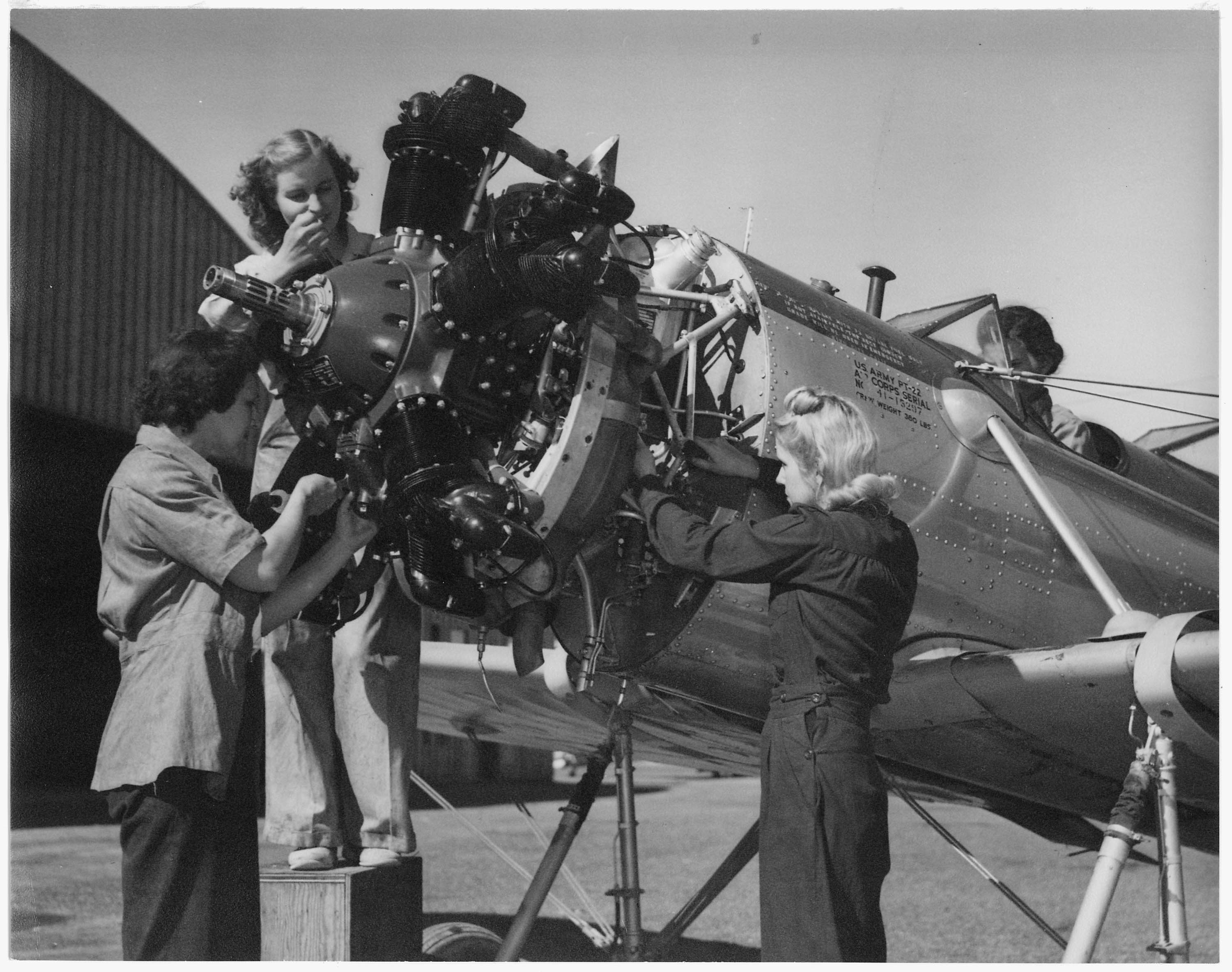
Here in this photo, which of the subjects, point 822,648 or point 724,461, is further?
point 724,461

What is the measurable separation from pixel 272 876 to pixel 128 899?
0.55 meters

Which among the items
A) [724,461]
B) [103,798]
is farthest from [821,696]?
[103,798]

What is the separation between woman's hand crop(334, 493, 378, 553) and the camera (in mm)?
3625

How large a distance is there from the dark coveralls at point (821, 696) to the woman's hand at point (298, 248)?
126cm

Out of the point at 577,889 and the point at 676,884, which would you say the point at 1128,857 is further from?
the point at 676,884

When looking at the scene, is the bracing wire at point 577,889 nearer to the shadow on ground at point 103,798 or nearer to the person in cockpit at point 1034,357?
the shadow on ground at point 103,798

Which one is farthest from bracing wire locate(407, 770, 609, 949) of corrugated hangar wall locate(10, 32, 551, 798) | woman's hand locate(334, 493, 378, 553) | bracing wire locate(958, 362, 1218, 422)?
corrugated hangar wall locate(10, 32, 551, 798)

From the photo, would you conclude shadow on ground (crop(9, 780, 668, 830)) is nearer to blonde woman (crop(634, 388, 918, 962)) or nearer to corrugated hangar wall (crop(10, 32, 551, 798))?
corrugated hangar wall (crop(10, 32, 551, 798))

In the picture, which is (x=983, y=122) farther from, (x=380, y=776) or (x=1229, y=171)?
(x=380, y=776)

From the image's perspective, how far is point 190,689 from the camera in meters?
3.25

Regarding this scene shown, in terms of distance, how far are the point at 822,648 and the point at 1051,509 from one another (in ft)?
5.60

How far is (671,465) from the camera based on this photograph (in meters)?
3.88

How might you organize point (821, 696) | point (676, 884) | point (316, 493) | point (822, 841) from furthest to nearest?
point (676, 884)
point (316, 493)
point (821, 696)
point (822, 841)

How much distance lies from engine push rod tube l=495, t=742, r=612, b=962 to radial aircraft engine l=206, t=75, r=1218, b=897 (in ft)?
1.37
